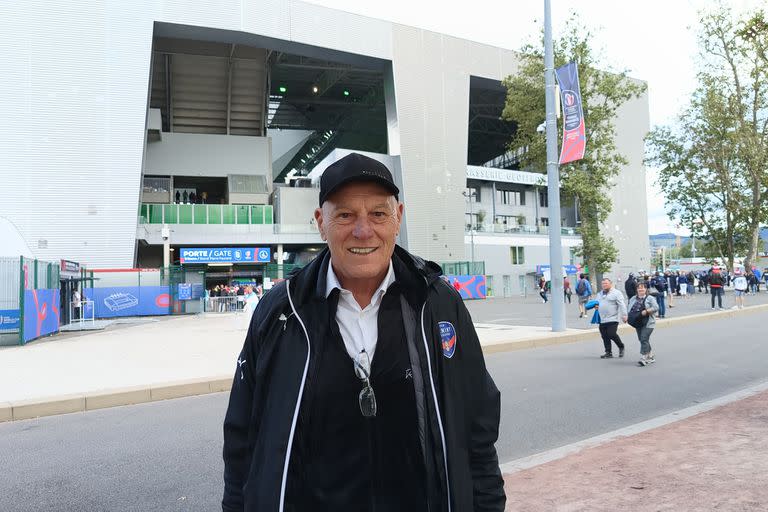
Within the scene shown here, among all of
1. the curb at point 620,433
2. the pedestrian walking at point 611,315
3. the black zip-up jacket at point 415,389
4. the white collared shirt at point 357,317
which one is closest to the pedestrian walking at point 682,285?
the pedestrian walking at point 611,315

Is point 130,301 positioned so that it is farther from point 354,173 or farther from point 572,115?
point 354,173

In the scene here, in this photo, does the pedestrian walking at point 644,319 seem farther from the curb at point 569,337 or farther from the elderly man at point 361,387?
the elderly man at point 361,387

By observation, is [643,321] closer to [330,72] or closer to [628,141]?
[330,72]

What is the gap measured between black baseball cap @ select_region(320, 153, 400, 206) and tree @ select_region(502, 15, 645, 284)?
85.3 feet

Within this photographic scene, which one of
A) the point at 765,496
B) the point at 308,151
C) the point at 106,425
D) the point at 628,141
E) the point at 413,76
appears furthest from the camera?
the point at 308,151

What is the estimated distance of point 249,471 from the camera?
186 centimetres

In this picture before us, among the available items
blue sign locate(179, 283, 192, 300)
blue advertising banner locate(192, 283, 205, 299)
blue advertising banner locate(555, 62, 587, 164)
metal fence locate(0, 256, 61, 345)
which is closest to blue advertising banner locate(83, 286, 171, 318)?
blue sign locate(179, 283, 192, 300)

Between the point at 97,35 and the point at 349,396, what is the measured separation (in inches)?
1377

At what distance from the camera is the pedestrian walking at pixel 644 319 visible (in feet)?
33.3

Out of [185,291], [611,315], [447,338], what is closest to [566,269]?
[185,291]

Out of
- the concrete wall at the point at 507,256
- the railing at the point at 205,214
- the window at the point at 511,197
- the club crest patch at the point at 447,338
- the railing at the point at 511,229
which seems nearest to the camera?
the club crest patch at the point at 447,338

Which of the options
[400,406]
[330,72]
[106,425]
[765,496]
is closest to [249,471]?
[400,406]

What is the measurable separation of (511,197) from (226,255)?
101 ft

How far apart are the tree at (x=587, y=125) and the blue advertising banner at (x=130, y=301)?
21015mm
